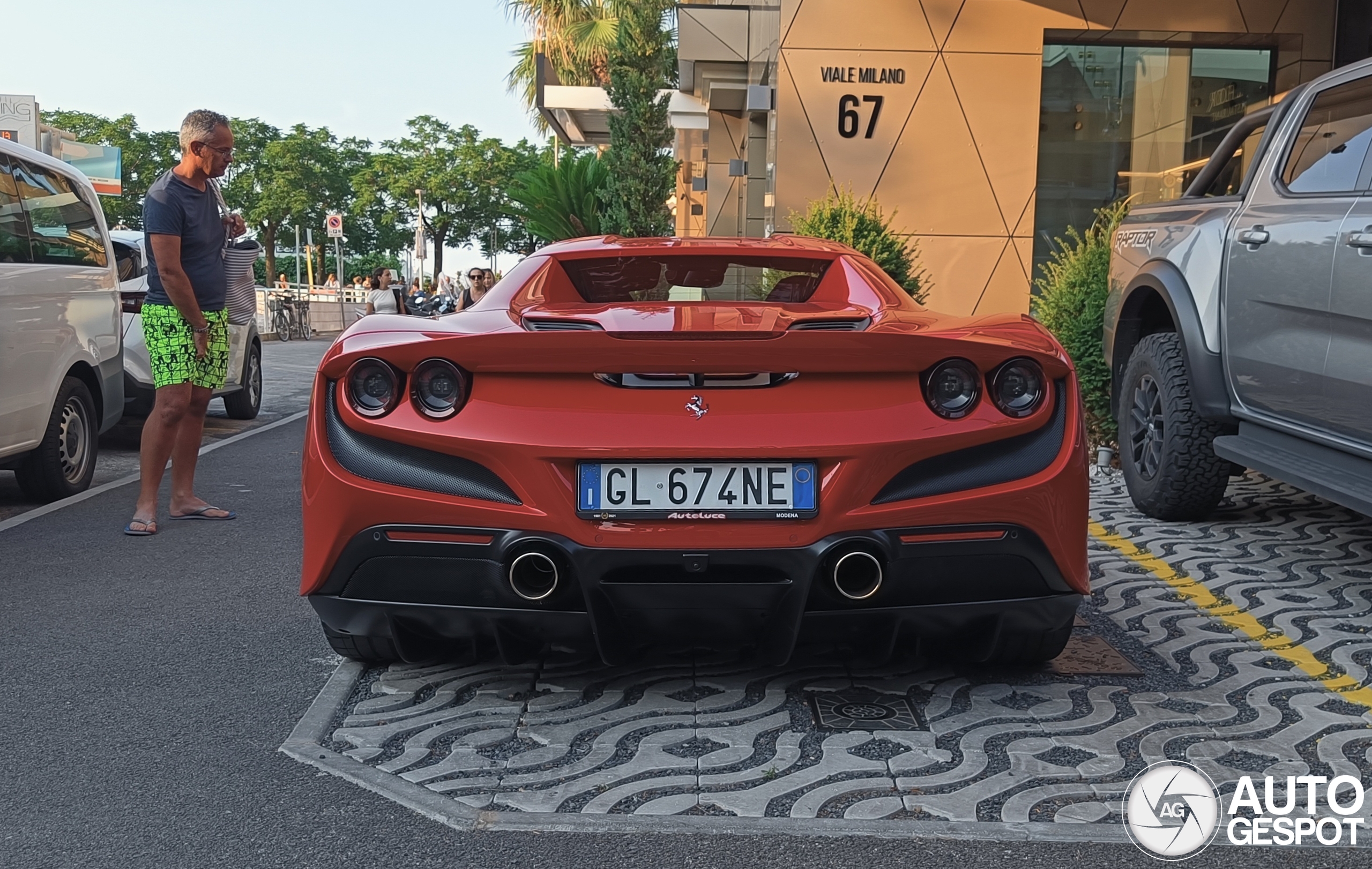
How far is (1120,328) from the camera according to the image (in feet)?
21.0

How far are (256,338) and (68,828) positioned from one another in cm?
960

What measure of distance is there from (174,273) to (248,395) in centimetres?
574

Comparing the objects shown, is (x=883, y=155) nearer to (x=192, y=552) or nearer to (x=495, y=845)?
(x=192, y=552)

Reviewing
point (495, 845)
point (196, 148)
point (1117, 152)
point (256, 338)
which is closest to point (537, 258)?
point (495, 845)

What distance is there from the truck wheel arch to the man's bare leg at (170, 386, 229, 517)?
14.2ft

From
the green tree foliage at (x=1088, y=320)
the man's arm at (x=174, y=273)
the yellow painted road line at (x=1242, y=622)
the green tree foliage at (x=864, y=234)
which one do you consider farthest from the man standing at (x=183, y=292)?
the green tree foliage at (x=864, y=234)

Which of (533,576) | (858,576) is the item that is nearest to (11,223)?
(533,576)

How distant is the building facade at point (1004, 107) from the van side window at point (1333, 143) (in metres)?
8.10

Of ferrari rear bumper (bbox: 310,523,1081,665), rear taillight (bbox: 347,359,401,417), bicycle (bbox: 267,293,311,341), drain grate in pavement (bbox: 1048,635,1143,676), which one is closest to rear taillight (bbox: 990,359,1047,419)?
ferrari rear bumper (bbox: 310,523,1081,665)

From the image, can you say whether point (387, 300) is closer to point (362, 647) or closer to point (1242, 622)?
point (362, 647)

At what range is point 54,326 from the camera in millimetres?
6715

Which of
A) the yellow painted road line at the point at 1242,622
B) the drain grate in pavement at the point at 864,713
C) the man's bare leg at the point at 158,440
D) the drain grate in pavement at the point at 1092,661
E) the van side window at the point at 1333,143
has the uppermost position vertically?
the van side window at the point at 1333,143

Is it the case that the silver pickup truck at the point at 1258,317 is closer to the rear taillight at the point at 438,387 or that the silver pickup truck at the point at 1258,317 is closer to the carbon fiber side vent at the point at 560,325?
the carbon fiber side vent at the point at 560,325

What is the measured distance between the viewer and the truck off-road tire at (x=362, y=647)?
12.0 ft
